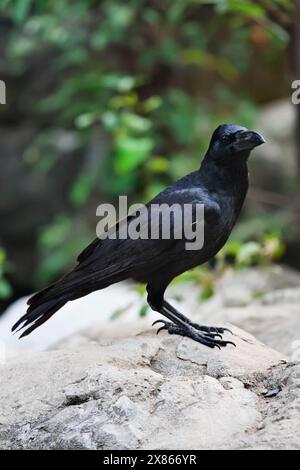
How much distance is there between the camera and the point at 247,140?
324cm

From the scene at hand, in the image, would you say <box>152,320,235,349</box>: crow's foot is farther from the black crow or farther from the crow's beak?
the crow's beak

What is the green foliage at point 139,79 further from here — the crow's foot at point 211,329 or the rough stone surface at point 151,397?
the rough stone surface at point 151,397

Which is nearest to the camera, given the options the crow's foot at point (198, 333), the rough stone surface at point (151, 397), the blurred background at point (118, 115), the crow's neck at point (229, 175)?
the rough stone surface at point (151, 397)

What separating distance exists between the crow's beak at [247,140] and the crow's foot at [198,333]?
0.78 meters

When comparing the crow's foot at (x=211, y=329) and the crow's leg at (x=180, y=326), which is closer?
the crow's leg at (x=180, y=326)

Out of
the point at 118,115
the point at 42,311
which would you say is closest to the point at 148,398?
the point at 42,311

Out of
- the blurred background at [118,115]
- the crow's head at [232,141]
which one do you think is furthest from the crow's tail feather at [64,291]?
the blurred background at [118,115]

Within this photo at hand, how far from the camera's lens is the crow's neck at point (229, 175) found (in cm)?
332

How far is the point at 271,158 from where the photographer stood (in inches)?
314

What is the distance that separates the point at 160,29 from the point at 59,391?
19.2ft

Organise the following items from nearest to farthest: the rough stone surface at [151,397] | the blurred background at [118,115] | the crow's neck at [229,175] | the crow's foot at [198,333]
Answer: the rough stone surface at [151,397]
the crow's foot at [198,333]
the crow's neck at [229,175]
the blurred background at [118,115]

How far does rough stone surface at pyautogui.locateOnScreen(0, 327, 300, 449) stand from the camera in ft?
8.30

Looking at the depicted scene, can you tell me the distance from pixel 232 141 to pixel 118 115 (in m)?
3.39

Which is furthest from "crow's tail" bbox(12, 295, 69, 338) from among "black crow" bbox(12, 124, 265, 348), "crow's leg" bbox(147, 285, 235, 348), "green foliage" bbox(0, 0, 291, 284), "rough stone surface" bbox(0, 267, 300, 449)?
"green foliage" bbox(0, 0, 291, 284)
